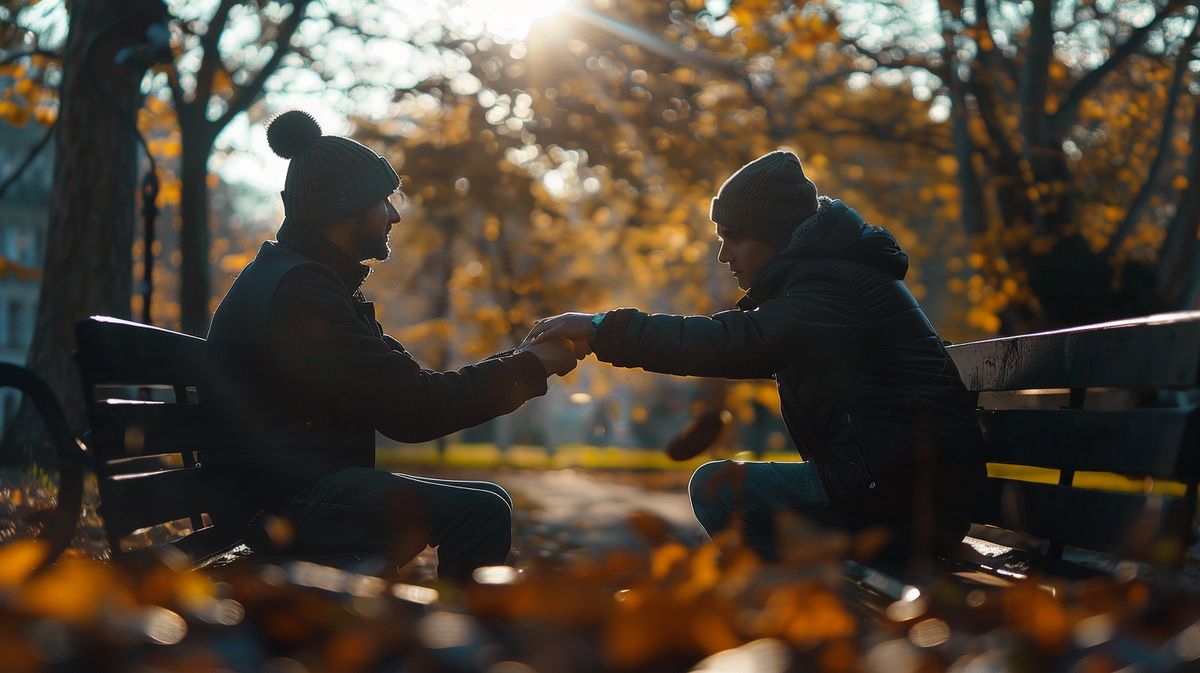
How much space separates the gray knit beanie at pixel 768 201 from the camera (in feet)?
13.6

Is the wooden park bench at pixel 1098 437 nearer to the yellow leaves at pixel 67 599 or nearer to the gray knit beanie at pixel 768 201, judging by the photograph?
the gray knit beanie at pixel 768 201

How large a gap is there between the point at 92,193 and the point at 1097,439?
8.84 metres

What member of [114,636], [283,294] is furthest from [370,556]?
[114,636]

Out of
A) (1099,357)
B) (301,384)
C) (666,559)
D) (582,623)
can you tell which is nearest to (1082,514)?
(1099,357)

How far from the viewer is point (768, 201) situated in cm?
416

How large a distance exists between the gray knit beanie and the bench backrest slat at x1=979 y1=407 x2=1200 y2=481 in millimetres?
879

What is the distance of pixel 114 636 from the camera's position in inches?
58.5

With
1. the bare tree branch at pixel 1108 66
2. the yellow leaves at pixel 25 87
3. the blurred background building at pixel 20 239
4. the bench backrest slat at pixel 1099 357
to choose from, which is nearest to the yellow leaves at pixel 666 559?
the bench backrest slat at pixel 1099 357

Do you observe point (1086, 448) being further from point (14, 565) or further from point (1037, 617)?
point (14, 565)

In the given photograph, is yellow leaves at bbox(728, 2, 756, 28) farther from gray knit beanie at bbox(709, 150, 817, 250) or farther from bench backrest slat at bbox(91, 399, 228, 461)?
bench backrest slat at bbox(91, 399, 228, 461)

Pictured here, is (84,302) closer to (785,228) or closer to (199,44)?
(199,44)

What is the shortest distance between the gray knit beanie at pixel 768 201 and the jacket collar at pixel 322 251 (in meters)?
1.17

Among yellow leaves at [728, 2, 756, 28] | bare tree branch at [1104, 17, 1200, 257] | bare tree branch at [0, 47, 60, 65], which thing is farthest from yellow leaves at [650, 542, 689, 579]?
bare tree branch at [1104, 17, 1200, 257]

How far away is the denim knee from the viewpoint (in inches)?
164
